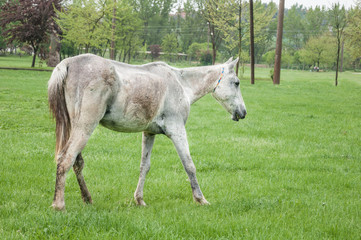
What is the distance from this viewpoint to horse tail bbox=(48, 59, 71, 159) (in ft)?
14.0

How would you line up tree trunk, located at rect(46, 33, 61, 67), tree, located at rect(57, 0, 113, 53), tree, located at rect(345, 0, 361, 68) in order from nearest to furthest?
tree, located at rect(345, 0, 361, 68) < tree, located at rect(57, 0, 113, 53) < tree trunk, located at rect(46, 33, 61, 67)

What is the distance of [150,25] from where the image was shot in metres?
109

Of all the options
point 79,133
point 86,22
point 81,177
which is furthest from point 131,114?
point 86,22

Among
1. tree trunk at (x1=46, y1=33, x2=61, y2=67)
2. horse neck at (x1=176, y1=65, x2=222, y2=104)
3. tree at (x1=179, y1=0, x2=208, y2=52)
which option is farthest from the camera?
tree at (x1=179, y1=0, x2=208, y2=52)

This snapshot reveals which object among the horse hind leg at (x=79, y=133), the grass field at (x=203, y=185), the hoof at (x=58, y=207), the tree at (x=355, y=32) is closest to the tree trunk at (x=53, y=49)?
the grass field at (x=203, y=185)

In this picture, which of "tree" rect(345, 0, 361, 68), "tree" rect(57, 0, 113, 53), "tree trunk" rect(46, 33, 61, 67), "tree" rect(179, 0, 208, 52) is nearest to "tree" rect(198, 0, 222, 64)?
"tree" rect(57, 0, 113, 53)

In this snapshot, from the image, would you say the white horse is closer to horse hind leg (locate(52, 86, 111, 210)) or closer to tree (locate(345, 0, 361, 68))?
horse hind leg (locate(52, 86, 111, 210))

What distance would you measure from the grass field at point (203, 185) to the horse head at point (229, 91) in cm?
140

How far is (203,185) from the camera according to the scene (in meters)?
6.31

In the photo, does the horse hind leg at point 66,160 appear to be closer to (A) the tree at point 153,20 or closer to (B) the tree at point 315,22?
(A) the tree at point 153,20

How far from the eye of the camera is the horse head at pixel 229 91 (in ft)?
18.7

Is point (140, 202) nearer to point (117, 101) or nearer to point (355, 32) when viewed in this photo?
point (117, 101)

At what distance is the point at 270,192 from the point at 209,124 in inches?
261

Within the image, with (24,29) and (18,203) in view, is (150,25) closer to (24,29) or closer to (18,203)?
(24,29)
